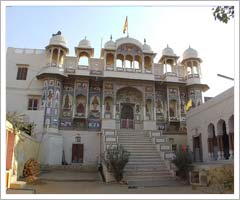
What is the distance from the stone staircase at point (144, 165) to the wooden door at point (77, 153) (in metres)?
3.39

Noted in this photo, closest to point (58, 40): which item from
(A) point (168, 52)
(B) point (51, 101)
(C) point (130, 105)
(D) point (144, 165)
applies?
(B) point (51, 101)

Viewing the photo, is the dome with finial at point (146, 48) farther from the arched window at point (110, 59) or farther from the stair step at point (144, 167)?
the stair step at point (144, 167)

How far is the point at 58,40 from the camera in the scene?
19750 mm

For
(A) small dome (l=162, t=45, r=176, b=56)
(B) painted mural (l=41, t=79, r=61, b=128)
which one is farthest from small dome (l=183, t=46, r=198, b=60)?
(B) painted mural (l=41, t=79, r=61, b=128)

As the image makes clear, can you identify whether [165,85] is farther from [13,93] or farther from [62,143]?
[13,93]

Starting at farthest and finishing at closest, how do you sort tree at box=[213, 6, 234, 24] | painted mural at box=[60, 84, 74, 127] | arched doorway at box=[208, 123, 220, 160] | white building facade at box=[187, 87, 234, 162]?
painted mural at box=[60, 84, 74, 127] → arched doorway at box=[208, 123, 220, 160] → white building facade at box=[187, 87, 234, 162] → tree at box=[213, 6, 234, 24]

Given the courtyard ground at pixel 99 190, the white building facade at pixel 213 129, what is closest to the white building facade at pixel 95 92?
the white building facade at pixel 213 129

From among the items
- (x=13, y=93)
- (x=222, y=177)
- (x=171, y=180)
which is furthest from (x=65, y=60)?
(x=222, y=177)

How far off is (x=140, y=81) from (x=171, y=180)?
31.4 feet

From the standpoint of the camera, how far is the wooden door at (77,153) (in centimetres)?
1784

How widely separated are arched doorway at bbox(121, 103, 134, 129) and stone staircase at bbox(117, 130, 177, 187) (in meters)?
2.65

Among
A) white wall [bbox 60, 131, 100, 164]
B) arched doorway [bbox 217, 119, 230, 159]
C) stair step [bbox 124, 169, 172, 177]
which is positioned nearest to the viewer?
stair step [bbox 124, 169, 172, 177]

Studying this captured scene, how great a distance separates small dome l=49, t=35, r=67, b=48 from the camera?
770 inches

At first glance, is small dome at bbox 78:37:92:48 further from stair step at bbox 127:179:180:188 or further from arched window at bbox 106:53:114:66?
stair step at bbox 127:179:180:188
